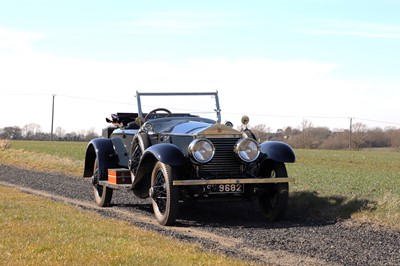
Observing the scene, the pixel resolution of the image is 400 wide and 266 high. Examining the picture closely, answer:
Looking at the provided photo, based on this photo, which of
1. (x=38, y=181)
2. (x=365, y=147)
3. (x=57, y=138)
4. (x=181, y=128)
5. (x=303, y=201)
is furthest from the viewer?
(x=57, y=138)

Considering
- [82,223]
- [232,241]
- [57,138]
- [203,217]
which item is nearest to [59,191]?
[203,217]

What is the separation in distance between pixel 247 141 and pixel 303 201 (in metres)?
2.39

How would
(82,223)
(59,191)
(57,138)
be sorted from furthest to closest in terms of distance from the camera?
(57,138) < (59,191) < (82,223)

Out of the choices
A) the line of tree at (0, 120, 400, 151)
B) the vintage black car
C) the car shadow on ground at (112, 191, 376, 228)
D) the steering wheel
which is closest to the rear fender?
the vintage black car

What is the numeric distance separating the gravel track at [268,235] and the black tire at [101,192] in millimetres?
184

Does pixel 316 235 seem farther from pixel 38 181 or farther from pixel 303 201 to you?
pixel 38 181

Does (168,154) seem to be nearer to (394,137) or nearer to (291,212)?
(291,212)

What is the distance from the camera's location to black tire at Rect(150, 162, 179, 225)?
9438 mm

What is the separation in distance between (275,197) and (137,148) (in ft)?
8.15

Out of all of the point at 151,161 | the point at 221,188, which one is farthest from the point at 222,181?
the point at 151,161

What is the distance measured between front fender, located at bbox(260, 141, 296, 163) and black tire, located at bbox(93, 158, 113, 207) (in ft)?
10.7

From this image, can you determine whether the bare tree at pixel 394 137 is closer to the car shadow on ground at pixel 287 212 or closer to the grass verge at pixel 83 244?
the car shadow on ground at pixel 287 212

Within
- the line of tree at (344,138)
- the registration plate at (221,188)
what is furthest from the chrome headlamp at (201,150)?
the line of tree at (344,138)

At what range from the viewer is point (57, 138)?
319 ft
